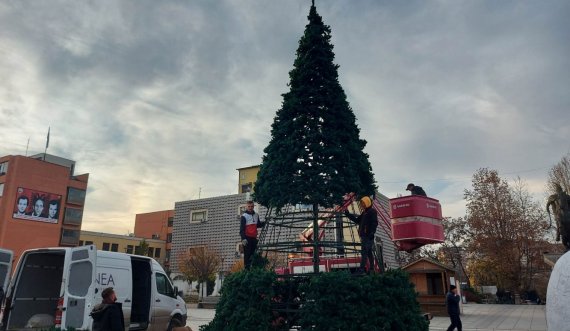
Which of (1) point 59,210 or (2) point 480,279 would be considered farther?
(1) point 59,210

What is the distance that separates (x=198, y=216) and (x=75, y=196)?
701 inches

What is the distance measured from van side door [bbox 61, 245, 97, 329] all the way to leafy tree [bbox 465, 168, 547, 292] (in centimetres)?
3536

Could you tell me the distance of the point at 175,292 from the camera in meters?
13.1

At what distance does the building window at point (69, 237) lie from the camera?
172 feet

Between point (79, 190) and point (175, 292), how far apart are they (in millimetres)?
49370

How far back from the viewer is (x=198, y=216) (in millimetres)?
53125

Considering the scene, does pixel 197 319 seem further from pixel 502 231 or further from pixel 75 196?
pixel 75 196

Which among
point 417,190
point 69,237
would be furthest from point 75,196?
point 417,190

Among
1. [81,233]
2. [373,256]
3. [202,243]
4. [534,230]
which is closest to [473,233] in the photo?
[534,230]

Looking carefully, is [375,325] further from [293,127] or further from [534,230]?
[534,230]

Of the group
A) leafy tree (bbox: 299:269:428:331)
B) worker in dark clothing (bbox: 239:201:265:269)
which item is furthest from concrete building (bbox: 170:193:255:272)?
leafy tree (bbox: 299:269:428:331)

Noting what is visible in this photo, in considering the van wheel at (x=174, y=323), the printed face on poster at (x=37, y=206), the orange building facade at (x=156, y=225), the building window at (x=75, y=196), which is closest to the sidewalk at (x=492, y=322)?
the van wheel at (x=174, y=323)

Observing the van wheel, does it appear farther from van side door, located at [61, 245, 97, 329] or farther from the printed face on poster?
the printed face on poster

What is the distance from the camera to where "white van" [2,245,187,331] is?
30.7ft
